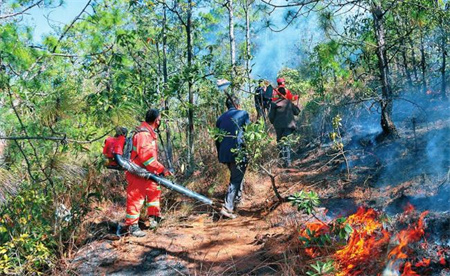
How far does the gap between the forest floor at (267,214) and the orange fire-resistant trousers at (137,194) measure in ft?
1.01

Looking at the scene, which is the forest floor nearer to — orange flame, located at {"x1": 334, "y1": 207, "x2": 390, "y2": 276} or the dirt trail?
the dirt trail

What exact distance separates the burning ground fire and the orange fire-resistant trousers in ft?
6.66

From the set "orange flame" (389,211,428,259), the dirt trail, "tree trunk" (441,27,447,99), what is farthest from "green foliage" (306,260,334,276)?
"tree trunk" (441,27,447,99)

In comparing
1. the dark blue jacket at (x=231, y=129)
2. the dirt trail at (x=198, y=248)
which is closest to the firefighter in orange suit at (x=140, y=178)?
the dirt trail at (x=198, y=248)

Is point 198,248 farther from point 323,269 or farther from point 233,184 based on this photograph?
point 323,269

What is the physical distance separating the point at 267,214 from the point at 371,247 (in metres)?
2.17

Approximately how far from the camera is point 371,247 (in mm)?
3494

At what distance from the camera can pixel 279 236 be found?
4496 millimetres

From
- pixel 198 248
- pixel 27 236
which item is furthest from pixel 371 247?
pixel 27 236

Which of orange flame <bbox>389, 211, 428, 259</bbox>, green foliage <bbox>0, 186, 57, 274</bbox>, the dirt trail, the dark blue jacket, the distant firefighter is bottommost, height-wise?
the dirt trail

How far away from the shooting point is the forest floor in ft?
13.8

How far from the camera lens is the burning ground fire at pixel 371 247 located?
125 inches

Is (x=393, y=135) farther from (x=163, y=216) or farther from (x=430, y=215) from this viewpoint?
(x=163, y=216)

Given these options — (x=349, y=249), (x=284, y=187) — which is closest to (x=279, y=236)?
(x=349, y=249)
